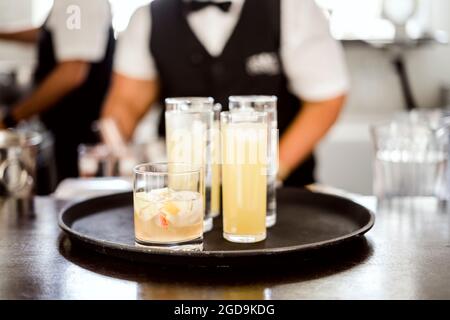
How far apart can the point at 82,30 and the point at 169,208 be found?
6.62 ft

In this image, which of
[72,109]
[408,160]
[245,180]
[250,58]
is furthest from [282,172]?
[72,109]

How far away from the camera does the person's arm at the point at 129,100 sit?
237cm

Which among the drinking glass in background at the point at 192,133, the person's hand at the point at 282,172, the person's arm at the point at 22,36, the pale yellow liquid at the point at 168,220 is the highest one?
the person's arm at the point at 22,36

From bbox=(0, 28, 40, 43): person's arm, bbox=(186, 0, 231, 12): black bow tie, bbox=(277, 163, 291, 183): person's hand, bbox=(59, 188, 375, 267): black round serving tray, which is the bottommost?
bbox=(277, 163, 291, 183): person's hand

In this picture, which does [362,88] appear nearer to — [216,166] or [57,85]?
[57,85]

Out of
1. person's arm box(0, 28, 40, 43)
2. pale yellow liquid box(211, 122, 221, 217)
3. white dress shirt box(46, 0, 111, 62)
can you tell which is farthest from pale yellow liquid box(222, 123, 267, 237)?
person's arm box(0, 28, 40, 43)

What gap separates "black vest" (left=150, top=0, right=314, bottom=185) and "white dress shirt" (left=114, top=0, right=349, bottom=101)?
0.02m

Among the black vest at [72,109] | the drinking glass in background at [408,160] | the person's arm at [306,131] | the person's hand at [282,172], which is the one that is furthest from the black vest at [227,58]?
the black vest at [72,109]

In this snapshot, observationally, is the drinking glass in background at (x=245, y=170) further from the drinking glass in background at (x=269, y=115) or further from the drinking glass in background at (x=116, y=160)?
the drinking glass in background at (x=116, y=160)

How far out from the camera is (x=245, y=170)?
3.75ft

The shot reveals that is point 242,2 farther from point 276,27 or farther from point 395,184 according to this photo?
point 395,184

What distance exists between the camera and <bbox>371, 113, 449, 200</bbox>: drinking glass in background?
1.60 metres

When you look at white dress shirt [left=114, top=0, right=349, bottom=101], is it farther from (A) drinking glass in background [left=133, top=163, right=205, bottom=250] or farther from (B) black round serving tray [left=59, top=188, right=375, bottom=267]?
(A) drinking glass in background [left=133, top=163, right=205, bottom=250]

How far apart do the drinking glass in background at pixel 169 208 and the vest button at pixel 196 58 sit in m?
1.21
